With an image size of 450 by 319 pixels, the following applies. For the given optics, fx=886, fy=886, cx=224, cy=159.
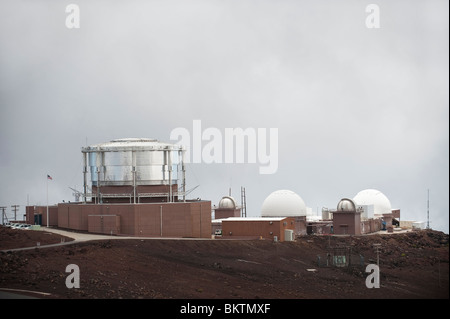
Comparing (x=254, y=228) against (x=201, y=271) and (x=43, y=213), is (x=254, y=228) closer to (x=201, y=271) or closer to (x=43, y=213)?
(x=201, y=271)

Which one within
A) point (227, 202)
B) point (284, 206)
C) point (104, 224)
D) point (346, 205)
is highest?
point (227, 202)

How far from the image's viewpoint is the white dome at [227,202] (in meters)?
90.6

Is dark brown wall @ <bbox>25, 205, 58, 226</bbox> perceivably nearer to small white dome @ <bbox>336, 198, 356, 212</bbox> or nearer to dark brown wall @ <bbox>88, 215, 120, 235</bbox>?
dark brown wall @ <bbox>88, 215, 120, 235</bbox>

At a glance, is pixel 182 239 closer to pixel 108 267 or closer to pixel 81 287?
pixel 108 267

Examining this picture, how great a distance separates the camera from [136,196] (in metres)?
70.3

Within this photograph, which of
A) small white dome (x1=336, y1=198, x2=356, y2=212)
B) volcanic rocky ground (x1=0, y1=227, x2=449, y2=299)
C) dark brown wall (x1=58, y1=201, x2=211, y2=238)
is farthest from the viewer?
small white dome (x1=336, y1=198, x2=356, y2=212)

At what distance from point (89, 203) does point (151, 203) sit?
24.0 ft

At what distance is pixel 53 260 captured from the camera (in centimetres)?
5344

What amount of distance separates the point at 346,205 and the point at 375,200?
48.6 feet

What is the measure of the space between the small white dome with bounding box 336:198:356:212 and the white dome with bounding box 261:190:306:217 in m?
5.99

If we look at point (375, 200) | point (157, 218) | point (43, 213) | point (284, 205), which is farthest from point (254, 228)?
point (375, 200)

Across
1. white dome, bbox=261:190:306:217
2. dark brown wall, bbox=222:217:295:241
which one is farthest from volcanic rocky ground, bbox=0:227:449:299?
white dome, bbox=261:190:306:217

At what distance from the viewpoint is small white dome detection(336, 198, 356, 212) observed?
8500 cm
